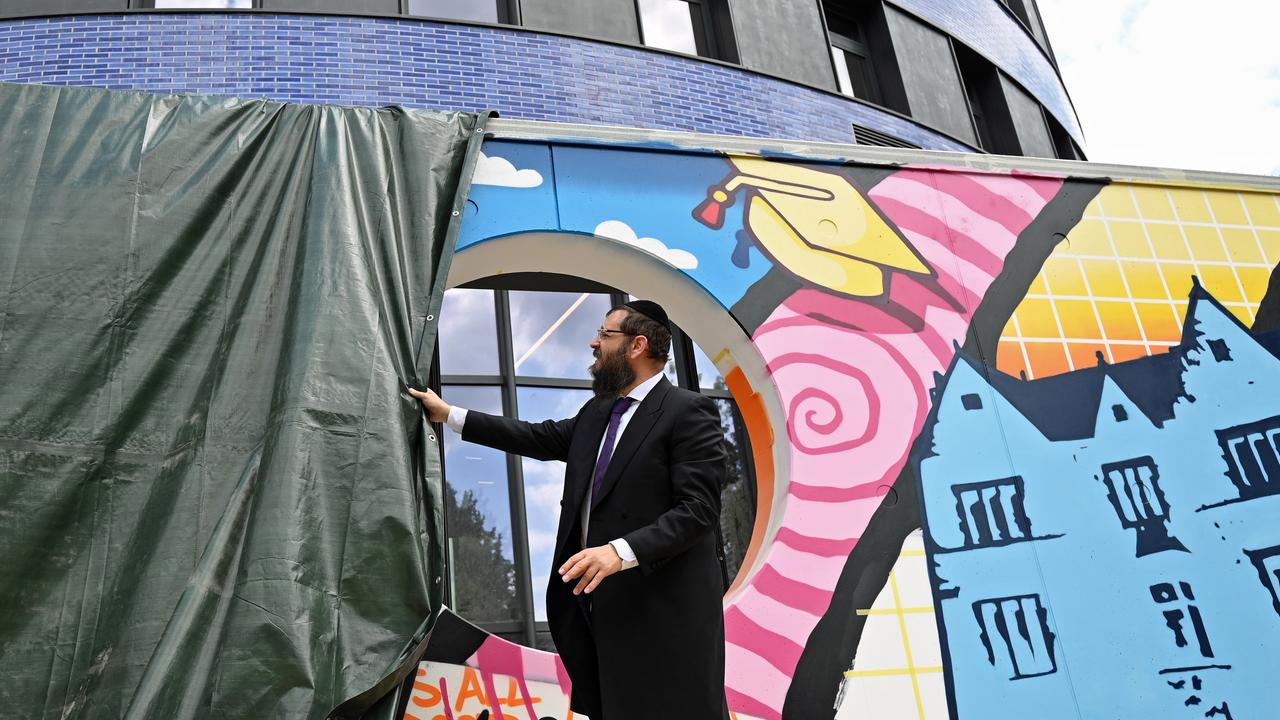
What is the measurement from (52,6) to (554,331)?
4.91 m

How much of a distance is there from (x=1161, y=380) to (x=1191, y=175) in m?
1.46

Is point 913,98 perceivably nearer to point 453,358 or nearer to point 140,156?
point 453,358

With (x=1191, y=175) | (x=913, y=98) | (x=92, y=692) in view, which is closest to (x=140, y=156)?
(x=92, y=692)

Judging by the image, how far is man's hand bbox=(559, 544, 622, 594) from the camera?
2852 millimetres

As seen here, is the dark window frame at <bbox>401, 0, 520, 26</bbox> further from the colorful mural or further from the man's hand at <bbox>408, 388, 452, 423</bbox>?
the man's hand at <bbox>408, 388, 452, 423</bbox>

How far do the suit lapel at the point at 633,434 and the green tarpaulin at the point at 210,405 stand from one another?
2.77 feet

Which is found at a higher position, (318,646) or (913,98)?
(913,98)

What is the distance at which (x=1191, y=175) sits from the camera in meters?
6.07

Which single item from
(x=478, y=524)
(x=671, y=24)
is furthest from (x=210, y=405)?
(x=671, y=24)

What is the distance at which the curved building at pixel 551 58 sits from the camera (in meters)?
7.03

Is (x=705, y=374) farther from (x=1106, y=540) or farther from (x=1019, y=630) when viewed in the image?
(x=1019, y=630)

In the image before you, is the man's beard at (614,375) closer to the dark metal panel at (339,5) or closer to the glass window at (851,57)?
the dark metal panel at (339,5)

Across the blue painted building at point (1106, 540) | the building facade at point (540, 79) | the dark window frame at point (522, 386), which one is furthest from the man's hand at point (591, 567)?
the dark window frame at point (522, 386)

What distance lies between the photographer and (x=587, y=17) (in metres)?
8.21
